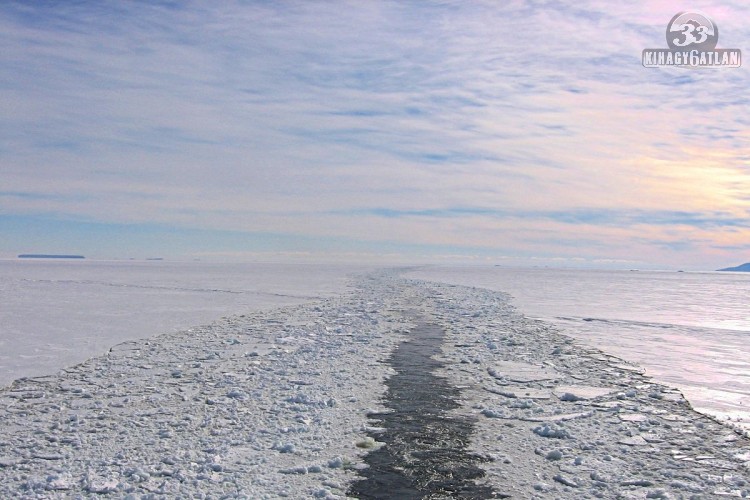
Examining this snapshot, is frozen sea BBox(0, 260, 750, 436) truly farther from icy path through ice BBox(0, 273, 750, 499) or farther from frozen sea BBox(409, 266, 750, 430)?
icy path through ice BBox(0, 273, 750, 499)

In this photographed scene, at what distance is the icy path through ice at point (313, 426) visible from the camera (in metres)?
5.39

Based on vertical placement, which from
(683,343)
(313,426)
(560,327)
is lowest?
(560,327)

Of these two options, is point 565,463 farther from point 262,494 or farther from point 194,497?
point 194,497

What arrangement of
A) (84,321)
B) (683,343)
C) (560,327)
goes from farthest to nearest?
(560,327) → (84,321) → (683,343)

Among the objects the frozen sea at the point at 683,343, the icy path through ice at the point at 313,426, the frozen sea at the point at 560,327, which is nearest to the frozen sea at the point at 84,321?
the frozen sea at the point at 560,327

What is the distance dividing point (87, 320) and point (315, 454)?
1303 cm

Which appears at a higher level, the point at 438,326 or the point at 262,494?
the point at 262,494

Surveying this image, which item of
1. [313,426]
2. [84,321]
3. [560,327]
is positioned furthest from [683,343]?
[84,321]

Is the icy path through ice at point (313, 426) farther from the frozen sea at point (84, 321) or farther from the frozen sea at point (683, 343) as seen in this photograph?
the frozen sea at point (84, 321)

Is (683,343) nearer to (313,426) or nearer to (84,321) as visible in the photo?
(313,426)

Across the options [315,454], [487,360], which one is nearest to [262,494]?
[315,454]

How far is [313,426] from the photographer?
7.11m

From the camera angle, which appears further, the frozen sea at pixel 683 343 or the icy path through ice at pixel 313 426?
the frozen sea at pixel 683 343

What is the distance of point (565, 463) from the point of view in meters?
6.03
